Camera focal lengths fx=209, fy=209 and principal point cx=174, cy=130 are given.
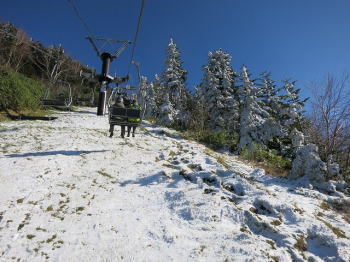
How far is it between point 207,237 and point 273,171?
26.3ft

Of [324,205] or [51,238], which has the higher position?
[324,205]

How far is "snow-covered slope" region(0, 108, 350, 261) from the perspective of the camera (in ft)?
13.3

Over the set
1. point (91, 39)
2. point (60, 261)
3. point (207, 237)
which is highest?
point (91, 39)

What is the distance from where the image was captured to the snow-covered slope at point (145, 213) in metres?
4.05

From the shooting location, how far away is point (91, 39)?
30.5 feet

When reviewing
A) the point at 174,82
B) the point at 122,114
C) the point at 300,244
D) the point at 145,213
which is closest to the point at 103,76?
the point at 122,114

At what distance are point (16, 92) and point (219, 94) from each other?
1876 cm

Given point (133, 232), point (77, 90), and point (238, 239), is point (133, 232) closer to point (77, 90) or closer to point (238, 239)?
point (238, 239)

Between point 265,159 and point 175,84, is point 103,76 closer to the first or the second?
point 265,159

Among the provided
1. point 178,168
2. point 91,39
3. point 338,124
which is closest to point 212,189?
point 178,168

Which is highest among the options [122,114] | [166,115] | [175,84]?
[175,84]

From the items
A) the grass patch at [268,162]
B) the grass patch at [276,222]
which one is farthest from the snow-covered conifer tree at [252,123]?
the grass patch at [276,222]

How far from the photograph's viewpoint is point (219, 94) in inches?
947

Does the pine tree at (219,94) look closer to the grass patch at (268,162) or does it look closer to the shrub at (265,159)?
the grass patch at (268,162)
